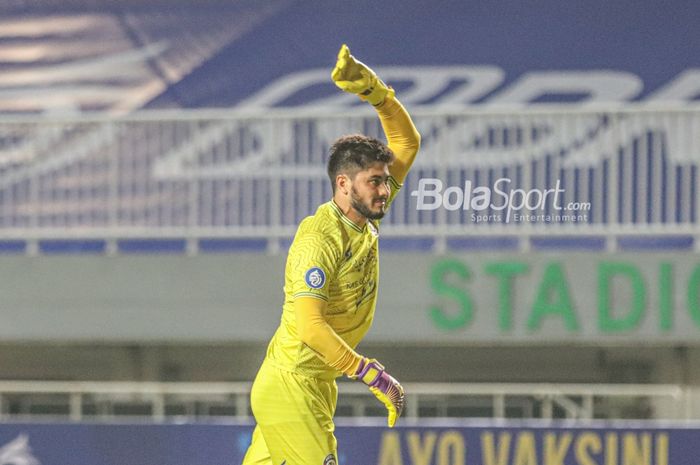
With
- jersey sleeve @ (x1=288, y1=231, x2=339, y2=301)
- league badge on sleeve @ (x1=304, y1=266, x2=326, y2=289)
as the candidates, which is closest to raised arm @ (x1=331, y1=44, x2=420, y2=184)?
jersey sleeve @ (x1=288, y1=231, x2=339, y2=301)

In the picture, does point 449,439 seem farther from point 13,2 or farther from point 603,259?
point 13,2

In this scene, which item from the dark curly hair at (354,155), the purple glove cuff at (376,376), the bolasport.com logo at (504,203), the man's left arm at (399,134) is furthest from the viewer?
the bolasport.com logo at (504,203)

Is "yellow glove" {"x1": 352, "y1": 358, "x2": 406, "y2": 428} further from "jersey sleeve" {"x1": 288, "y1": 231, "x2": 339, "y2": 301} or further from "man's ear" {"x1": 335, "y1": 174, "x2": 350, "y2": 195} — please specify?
"man's ear" {"x1": 335, "y1": 174, "x2": 350, "y2": 195}

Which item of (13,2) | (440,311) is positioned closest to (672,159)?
(440,311)

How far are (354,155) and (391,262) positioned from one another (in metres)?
4.50

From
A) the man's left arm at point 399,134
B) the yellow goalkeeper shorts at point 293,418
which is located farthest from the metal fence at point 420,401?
the yellow goalkeeper shorts at point 293,418

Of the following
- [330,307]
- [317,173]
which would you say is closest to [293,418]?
[330,307]

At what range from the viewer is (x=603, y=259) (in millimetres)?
9523

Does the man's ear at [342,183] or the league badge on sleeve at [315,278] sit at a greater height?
the man's ear at [342,183]

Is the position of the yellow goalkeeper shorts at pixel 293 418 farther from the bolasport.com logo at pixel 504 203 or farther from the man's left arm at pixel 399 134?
the bolasport.com logo at pixel 504 203

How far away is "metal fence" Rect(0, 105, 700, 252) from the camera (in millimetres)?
9859

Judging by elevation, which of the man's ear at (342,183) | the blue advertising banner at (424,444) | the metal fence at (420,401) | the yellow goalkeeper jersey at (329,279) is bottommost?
the blue advertising banner at (424,444)

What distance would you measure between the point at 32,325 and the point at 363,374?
18.1 ft

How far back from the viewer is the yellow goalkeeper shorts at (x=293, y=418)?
541 centimetres
